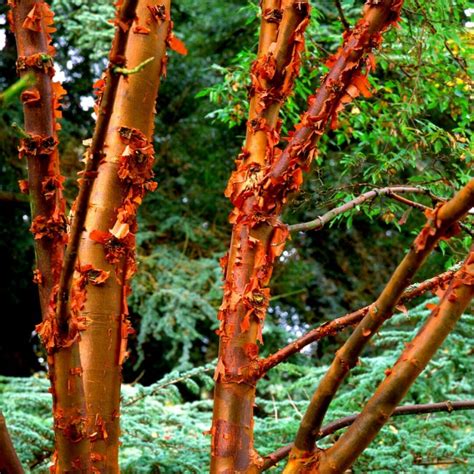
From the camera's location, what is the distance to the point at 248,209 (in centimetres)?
98

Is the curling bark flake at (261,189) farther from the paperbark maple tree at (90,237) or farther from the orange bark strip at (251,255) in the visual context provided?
the paperbark maple tree at (90,237)

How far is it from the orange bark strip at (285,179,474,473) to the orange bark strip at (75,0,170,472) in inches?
10.3

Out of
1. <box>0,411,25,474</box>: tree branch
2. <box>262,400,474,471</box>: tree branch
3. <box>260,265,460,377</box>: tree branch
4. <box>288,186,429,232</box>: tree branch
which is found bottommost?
<box>0,411,25,474</box>: tree branch

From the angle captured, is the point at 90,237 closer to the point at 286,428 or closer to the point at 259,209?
the point at 259,209

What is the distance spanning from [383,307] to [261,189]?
302 mm

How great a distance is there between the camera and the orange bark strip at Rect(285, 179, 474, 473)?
683 mm

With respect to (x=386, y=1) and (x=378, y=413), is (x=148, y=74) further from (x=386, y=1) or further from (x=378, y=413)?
(x=378, y=413)

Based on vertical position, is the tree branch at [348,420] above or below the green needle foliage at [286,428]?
below

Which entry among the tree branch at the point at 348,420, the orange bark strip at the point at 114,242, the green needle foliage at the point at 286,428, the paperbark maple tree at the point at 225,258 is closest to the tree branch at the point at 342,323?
the paperbark maple tree at the point at 225,258

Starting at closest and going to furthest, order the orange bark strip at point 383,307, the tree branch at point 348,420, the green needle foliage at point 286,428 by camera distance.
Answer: the orange bark strip at point 383,307 → the tree branch at point 348,420 → the green needle foliage at point 286,428

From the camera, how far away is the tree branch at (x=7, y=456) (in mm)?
739

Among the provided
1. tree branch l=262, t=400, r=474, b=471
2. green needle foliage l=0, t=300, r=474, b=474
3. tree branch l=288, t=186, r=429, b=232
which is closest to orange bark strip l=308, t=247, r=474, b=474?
tree branch l=262, t=400, r=474, b=471

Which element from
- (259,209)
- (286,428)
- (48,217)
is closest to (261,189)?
(259,209)

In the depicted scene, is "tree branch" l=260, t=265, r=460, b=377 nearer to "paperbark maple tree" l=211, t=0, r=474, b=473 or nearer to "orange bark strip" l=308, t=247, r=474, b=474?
"paperbark maple tree" l=211, t=0, r=474, b=473
